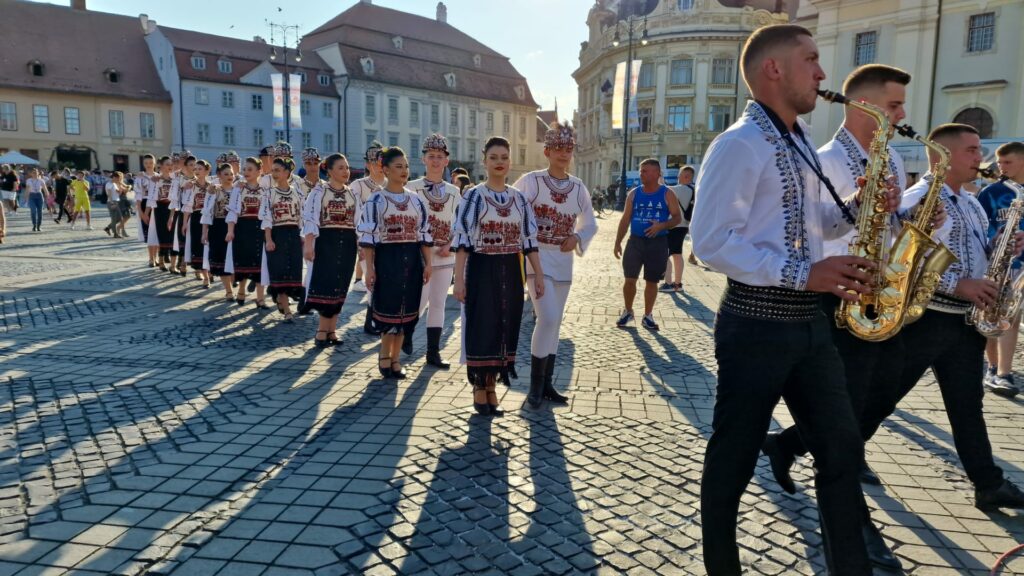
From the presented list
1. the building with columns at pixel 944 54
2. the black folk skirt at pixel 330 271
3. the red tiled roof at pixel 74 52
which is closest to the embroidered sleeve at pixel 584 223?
the black folk skirt at pixel 330 271

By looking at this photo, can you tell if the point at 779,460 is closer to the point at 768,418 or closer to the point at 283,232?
the point at 768,418

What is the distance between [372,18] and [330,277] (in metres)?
70.4

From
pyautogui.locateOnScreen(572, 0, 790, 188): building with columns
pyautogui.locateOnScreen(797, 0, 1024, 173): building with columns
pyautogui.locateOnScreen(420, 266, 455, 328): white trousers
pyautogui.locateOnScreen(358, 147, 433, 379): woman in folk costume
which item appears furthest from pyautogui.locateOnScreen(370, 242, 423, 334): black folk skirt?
pyautogui.locateOnScreen(572, 0, 790, 188): building with columns

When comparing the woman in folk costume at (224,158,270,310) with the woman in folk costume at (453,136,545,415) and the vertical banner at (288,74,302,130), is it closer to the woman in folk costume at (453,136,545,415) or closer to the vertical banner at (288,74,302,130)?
the woman in folk costume at (453,136,545,415)

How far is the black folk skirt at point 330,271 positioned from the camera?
7977mm

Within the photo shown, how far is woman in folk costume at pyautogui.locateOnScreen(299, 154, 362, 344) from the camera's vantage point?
7.96m

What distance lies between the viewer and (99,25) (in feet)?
192

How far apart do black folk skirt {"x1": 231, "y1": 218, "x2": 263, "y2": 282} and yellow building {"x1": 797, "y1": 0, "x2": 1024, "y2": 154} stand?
33.7m

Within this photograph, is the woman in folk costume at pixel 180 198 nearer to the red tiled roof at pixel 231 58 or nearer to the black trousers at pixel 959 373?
the black trousers at pixel 959 373

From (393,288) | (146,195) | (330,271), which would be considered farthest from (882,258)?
(146,195)

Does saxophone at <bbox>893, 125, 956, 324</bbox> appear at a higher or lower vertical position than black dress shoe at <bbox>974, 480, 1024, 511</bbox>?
higher

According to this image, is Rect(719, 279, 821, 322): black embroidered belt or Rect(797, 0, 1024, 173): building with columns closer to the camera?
Rect(719, 279, 821, 322): black embroidered belt

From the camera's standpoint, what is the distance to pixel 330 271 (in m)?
8.07

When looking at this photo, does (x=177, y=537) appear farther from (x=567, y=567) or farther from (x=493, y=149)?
(x=493, y=149)
